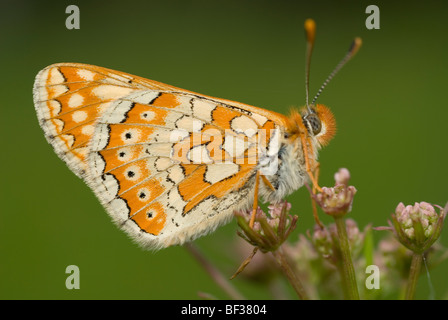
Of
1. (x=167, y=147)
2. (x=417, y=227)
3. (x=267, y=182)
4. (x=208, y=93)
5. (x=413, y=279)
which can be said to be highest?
(x=208, y=93)

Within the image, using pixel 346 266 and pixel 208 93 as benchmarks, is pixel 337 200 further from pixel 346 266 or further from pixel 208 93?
pixel 208 93

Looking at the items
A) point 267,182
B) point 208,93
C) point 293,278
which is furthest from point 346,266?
point 208,93

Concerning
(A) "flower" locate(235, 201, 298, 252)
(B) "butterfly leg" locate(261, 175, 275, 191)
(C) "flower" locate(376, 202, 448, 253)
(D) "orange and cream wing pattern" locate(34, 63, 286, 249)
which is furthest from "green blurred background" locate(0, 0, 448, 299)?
(C) "flower" locate(376, 202, 448, 253)

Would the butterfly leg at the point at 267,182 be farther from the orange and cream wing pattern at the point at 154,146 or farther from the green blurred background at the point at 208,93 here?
the green blurred background at the point at 208,93

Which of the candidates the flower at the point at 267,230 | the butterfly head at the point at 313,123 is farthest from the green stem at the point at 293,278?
the butterfly head at the point at 313,123
